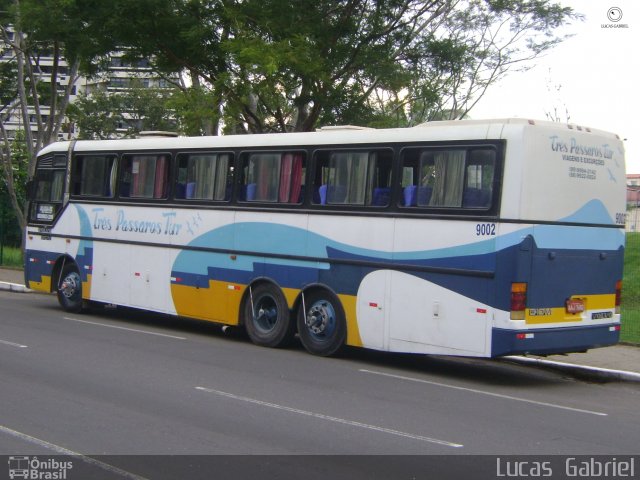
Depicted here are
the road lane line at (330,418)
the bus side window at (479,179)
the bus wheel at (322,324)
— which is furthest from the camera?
the bus wheel at (322,324)

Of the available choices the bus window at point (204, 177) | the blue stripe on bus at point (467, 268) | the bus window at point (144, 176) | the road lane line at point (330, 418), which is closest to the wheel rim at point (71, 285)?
the bus window at point (144, 176)

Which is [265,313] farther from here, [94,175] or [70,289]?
[70,289]

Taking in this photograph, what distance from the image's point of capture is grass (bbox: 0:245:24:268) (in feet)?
101

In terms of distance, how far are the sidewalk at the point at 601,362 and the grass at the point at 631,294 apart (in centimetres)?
92

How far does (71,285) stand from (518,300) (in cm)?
1071

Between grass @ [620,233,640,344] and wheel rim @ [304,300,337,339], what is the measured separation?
5.66 meters

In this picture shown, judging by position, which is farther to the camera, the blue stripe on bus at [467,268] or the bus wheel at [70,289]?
the bus wheel at [70,289]

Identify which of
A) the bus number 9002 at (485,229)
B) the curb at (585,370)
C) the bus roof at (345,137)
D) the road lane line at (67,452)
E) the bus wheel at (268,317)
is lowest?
the road lane line at (67,452)

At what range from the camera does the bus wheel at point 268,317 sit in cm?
1448

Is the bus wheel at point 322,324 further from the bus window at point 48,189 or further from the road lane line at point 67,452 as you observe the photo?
the bus window at point 48,189

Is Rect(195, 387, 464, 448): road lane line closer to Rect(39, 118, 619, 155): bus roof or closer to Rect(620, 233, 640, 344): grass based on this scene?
Rect(39, 118, 619, 155): bus roof

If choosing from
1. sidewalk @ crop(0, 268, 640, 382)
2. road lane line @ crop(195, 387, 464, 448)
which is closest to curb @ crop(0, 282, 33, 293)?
sidewalk @ crop(0, 268, 640, 382)

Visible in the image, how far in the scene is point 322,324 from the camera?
13.9 metres

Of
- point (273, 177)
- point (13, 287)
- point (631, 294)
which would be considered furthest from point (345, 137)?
point (13, 287)
